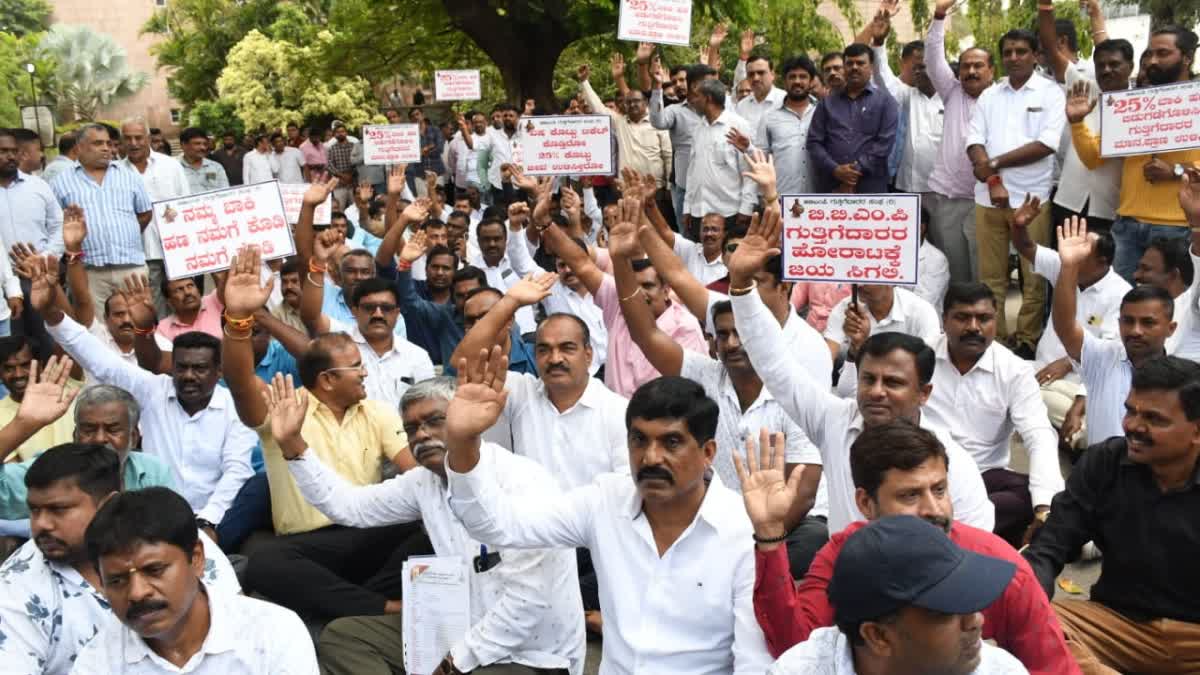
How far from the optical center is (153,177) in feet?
33.6

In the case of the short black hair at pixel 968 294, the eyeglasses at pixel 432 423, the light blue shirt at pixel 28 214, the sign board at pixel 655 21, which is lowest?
the eyeglasses at pixel 432 423

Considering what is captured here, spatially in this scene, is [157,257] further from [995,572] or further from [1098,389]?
[995,572]

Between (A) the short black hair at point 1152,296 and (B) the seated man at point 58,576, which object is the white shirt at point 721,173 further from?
(B) the seated man at point 58,576

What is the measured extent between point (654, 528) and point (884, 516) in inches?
29.9

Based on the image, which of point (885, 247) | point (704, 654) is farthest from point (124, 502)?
point (885, 247)

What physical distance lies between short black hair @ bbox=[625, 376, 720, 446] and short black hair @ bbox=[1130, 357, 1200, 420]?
1.48m

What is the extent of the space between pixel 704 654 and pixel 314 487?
1.71m

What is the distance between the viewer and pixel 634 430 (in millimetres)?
3715

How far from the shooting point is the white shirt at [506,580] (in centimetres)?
421

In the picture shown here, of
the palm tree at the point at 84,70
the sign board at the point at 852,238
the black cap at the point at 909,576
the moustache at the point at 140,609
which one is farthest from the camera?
the palm tree at the point at 84,70

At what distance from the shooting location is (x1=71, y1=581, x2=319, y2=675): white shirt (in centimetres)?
326

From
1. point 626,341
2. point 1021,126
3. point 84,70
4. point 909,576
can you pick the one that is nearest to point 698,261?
point 626,341

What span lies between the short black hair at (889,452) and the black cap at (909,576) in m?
0.80

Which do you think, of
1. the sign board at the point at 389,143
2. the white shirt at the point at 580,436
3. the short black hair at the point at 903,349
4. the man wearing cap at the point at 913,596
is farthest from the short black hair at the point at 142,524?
the sign board at the point at 389,143
